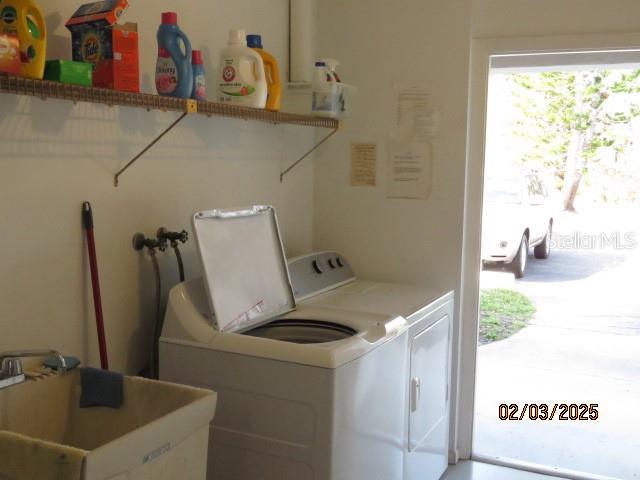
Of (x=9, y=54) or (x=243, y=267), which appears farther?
(x=243, y=267)

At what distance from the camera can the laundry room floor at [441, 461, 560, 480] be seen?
311 cm

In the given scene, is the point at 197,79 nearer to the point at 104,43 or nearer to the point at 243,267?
the point at 104,43

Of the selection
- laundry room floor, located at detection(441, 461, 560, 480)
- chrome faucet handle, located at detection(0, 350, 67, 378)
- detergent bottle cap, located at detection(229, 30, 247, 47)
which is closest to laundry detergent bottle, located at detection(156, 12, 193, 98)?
detergent bottle cap, located at detection(229, 30, 247, 47)

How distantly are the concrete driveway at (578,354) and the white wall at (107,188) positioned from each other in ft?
5.09

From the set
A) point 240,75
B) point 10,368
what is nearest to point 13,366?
point 10,368

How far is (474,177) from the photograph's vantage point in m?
3.12

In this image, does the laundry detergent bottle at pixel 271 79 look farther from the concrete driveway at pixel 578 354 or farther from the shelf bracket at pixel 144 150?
the concrete driveway at pixel 578 354

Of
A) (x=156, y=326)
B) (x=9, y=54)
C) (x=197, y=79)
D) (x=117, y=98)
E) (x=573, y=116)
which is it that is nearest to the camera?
(x=9, y=54)

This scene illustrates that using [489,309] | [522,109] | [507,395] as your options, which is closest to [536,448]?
[507,395]

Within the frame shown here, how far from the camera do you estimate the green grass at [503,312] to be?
3.46m

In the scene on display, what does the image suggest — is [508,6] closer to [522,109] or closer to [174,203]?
[522,109]

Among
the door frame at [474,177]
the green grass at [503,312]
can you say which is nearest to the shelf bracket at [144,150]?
the door frame at [474,177]

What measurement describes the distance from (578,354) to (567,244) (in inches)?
34.1

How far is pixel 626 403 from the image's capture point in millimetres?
3623
